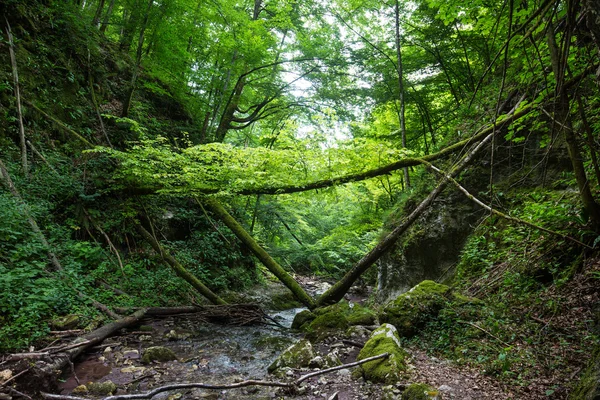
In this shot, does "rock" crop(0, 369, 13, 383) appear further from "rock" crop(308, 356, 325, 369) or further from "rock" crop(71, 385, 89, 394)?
"rock" crop(308, 356, 325, 369)

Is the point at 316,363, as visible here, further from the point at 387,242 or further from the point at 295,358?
the point at 387,242

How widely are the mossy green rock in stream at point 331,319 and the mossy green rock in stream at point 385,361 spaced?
6.46 ft

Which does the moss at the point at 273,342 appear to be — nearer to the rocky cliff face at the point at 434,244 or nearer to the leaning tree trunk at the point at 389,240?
the leaning tree trunk at the point at 389,240

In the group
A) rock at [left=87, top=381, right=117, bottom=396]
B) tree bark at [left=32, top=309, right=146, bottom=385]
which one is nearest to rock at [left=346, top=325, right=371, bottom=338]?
rock at [left=87, top=381, right=117, bottom=396]

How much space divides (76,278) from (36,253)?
854 mm

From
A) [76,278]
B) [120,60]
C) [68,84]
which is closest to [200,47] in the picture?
[120,60]

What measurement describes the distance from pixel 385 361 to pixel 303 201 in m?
5.79

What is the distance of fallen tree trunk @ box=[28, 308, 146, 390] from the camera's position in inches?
147

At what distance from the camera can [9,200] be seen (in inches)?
223

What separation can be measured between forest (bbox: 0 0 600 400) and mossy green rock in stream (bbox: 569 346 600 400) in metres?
0.12

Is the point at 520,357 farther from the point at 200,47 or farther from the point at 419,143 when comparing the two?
the point at 200,47

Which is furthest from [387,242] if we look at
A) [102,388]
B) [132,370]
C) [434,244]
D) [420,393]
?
[102,388]

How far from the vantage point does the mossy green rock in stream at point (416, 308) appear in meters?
5.75

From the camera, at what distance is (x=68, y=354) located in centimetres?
452
